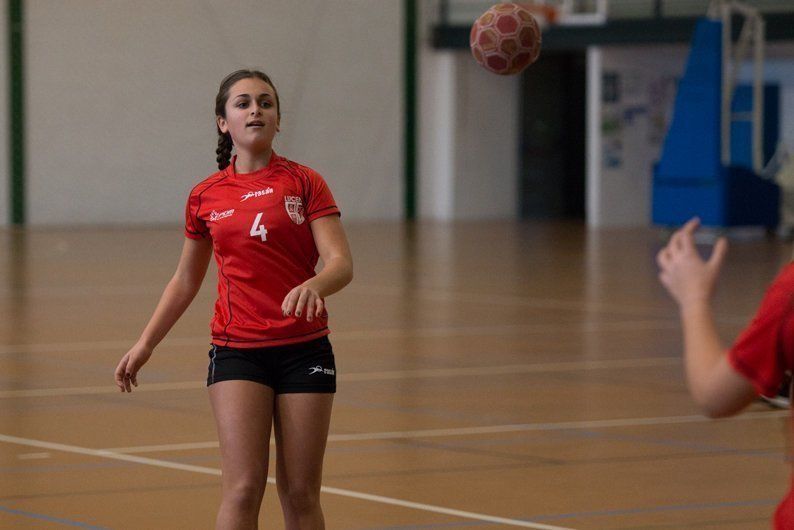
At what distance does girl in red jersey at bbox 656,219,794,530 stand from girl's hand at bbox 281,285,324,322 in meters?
1.17

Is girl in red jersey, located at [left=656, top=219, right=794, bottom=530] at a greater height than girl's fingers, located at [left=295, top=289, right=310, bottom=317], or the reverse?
girl in red jersey, located at [left=656, top=219, right=794, bottom=530]

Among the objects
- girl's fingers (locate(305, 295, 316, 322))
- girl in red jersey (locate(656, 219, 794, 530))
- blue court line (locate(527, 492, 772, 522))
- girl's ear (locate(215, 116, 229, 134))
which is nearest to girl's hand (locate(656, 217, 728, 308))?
girl in red jersey (locate(656, 219, 794, 530))

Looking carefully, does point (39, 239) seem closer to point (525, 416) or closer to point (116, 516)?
point (525, 416)

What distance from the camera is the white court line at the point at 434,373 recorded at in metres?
7.89

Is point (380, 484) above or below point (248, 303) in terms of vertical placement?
below

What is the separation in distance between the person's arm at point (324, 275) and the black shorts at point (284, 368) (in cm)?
20

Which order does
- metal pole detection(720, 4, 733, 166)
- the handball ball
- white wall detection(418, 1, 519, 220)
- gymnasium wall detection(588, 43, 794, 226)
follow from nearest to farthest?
the handball ball < metal pole detection(720, 4, 733, 166) < gymnasium wall detection(588, 43, 794, 226) < white wall detection(418, 1, 519, 220)

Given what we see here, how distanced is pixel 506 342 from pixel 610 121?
17619 millimetres

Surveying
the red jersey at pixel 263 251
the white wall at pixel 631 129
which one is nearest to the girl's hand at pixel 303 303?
the red jersey at pixel 263 251

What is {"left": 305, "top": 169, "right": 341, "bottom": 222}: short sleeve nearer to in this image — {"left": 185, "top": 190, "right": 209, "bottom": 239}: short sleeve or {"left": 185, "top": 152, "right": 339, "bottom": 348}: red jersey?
{"left": 185, "top": 152, "right": 339, "bottom": 348}: red jersey

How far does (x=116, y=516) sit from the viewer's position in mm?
5027

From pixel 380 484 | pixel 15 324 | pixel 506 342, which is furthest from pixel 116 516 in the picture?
pixel 15 324

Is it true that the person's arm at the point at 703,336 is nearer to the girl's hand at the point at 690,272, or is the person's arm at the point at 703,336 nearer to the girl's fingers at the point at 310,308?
the girl's hand at the point at 690,272

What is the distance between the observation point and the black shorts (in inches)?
151
